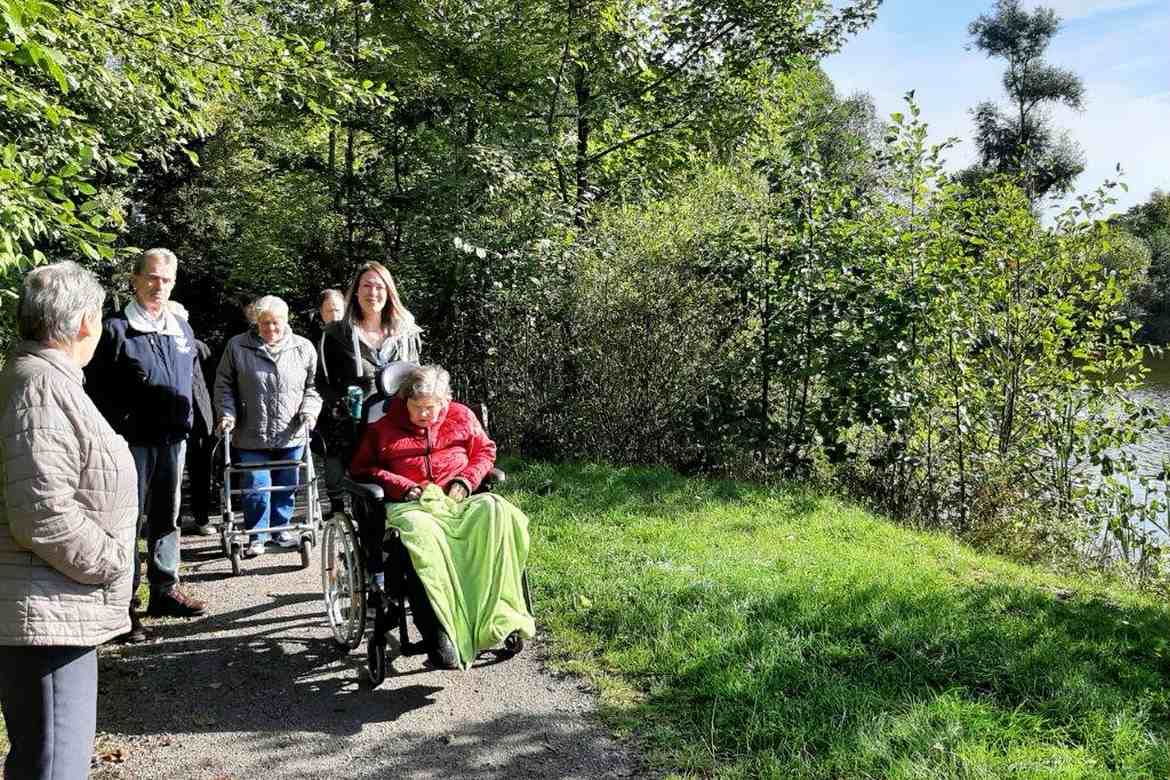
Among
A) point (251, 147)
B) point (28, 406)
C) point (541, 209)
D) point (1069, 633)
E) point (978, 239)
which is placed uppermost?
point (251, 147)

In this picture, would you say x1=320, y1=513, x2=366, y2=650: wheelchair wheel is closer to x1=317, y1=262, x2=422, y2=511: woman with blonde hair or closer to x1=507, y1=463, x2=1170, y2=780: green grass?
x1=317, y1=262, x2=422, y2=511: woman with blonde hair

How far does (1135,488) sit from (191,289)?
16.3m

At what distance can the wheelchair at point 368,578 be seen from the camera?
13.2ft

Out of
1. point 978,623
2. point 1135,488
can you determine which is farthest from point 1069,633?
point 1135,488

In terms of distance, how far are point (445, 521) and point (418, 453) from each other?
566 mm

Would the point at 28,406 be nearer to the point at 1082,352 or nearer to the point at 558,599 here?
the point at 558,599

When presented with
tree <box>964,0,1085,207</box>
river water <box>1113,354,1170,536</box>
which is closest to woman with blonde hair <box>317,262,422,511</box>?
river water <box>1113,354,1170,536</box>

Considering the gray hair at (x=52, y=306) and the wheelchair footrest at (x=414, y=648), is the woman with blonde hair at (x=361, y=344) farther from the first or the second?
the gray hair at (x=52, y=306)

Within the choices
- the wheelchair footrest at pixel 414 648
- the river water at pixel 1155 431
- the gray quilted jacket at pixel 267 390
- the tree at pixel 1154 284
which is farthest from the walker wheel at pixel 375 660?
the tree at pixel 1154 284

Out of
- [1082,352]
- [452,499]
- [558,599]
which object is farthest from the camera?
[1082,352]

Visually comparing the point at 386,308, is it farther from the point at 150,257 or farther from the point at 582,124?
the point at 582,124

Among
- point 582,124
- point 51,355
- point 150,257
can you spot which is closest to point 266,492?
point 150,257

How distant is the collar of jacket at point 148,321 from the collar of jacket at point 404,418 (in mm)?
1386

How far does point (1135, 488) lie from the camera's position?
9.72 meters
